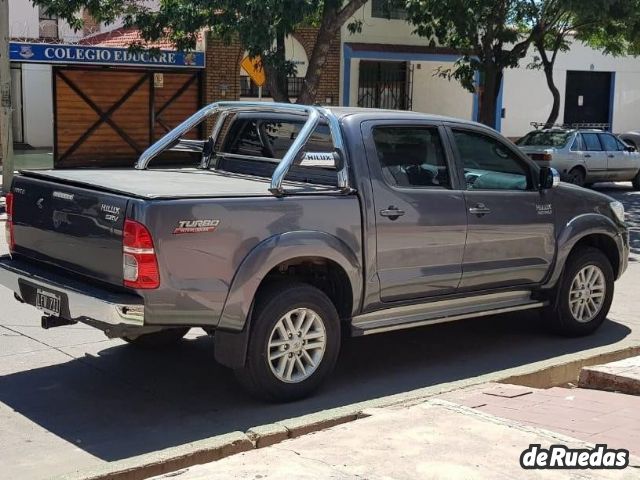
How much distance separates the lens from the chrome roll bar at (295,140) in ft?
19.3

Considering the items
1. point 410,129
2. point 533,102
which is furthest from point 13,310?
point 533,102

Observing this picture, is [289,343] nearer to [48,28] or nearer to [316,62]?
[316,62]

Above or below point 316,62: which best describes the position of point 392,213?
below

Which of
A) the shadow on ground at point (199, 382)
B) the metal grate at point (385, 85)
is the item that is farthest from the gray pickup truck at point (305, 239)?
the metal grate at point (385, 85)

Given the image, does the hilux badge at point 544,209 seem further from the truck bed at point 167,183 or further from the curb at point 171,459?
the curb at point 171,459

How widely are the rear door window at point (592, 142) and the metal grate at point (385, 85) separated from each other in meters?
6.95

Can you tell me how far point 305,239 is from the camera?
18.8 feet

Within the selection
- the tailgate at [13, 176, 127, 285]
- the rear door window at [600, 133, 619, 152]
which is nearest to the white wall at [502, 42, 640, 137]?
the rear door window at [600, 133, 619, 152]

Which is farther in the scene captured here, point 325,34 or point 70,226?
point 325,34

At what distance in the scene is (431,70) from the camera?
27203 millimetres

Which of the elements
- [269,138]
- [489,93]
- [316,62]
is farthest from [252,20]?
[269,138]

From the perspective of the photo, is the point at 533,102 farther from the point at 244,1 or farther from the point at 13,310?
the point at 13,310

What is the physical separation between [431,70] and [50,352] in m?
21.8

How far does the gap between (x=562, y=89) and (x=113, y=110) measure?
667 inches
